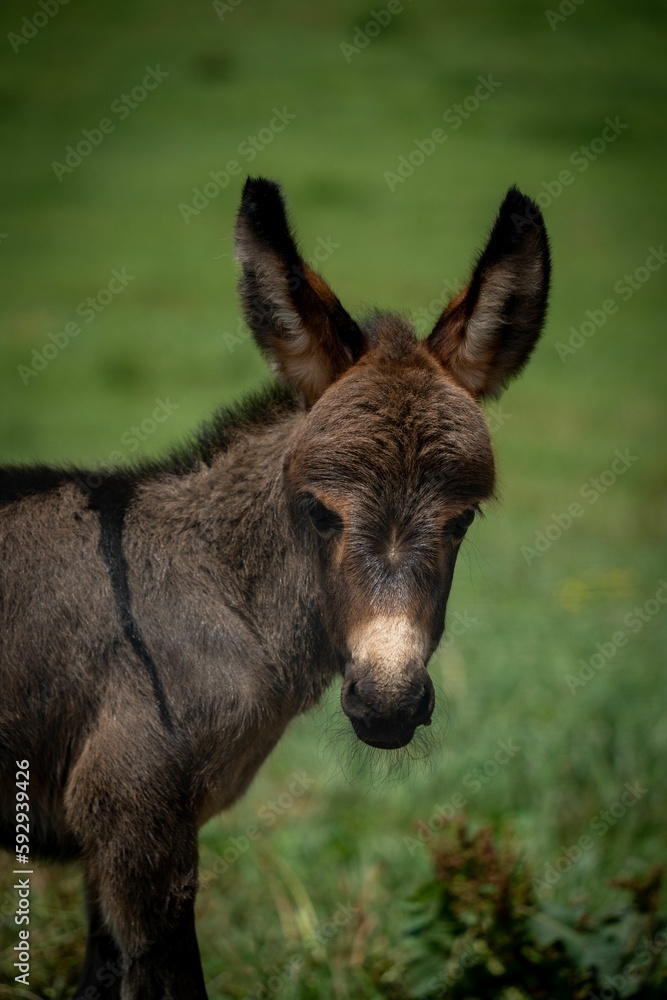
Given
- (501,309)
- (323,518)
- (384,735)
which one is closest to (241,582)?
(323,518)

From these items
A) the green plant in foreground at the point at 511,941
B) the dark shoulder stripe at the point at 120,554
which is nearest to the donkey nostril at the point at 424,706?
the dark shoulder stripe at the point at 120,554

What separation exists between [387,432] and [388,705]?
1.03 m

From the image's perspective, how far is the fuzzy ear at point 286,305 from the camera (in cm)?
397

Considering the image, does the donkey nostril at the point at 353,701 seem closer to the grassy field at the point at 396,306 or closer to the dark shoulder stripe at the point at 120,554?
the dark shoulder stripe at the point at 120,554

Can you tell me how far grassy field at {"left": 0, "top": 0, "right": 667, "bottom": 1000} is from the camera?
6660 mm

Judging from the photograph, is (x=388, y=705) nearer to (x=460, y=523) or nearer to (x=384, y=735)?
(x=384, y=735)

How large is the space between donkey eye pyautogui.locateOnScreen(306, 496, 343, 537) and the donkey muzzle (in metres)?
0.58

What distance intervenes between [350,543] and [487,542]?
8030 millimetres

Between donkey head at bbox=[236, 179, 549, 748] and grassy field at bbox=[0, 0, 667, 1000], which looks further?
grassy field at bbox=[0, 0, 667, 1000]

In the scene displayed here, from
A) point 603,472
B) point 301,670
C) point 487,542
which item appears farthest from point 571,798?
point 603,472

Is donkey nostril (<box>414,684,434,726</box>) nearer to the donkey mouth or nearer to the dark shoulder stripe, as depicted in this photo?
the donkey mouth

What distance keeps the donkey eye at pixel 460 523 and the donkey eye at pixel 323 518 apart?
41 centimetres

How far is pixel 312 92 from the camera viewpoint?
17734 millimetres

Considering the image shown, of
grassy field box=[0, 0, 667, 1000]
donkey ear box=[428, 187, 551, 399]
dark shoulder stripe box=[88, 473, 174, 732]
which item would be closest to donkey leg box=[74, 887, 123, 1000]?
grassy field box=[0, 0, 667, 1000]
